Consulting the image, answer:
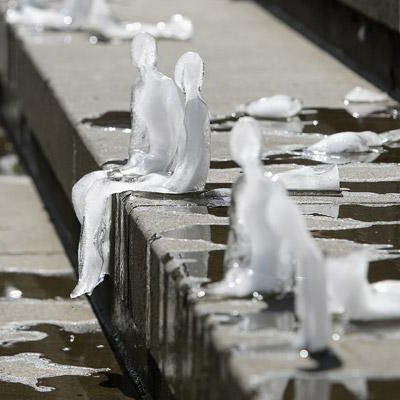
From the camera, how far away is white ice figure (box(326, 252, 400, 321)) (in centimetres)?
353

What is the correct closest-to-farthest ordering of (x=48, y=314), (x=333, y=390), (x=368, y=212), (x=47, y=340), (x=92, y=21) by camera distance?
(x=333, y=390) → (x=368, y=212) → (x=47, y=340) → (x=48, y=314) → (x=92, y=21)

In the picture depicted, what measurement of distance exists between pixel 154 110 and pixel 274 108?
5.05ft

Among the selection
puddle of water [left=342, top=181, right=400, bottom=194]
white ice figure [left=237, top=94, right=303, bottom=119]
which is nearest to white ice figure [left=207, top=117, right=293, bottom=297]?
puddle of water [left=342, top=181, right=400, bottom=194]

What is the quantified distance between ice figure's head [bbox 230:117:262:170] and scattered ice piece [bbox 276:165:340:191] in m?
1.28

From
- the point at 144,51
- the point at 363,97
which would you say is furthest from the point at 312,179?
the point at 363,97

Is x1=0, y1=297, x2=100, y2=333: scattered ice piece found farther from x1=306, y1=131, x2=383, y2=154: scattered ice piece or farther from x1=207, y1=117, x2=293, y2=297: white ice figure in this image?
x1=207, y1=117, x2=293, y2=297: white ice figure

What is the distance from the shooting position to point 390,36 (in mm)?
7531

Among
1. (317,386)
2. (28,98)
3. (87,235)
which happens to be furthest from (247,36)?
(317,386)

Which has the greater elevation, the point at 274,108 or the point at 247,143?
the point at 247,143

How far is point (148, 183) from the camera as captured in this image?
196 inches

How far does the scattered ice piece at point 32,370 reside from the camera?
16.0 ft

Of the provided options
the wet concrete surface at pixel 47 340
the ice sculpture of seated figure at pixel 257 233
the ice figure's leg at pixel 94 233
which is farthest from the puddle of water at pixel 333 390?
the ice figure's leg at pixel 94 233

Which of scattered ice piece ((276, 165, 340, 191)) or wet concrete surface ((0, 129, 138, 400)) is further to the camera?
scattered ice piece ((276, 165, 340, 191))

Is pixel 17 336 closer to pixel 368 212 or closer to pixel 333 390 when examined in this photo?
pixel 368 212
